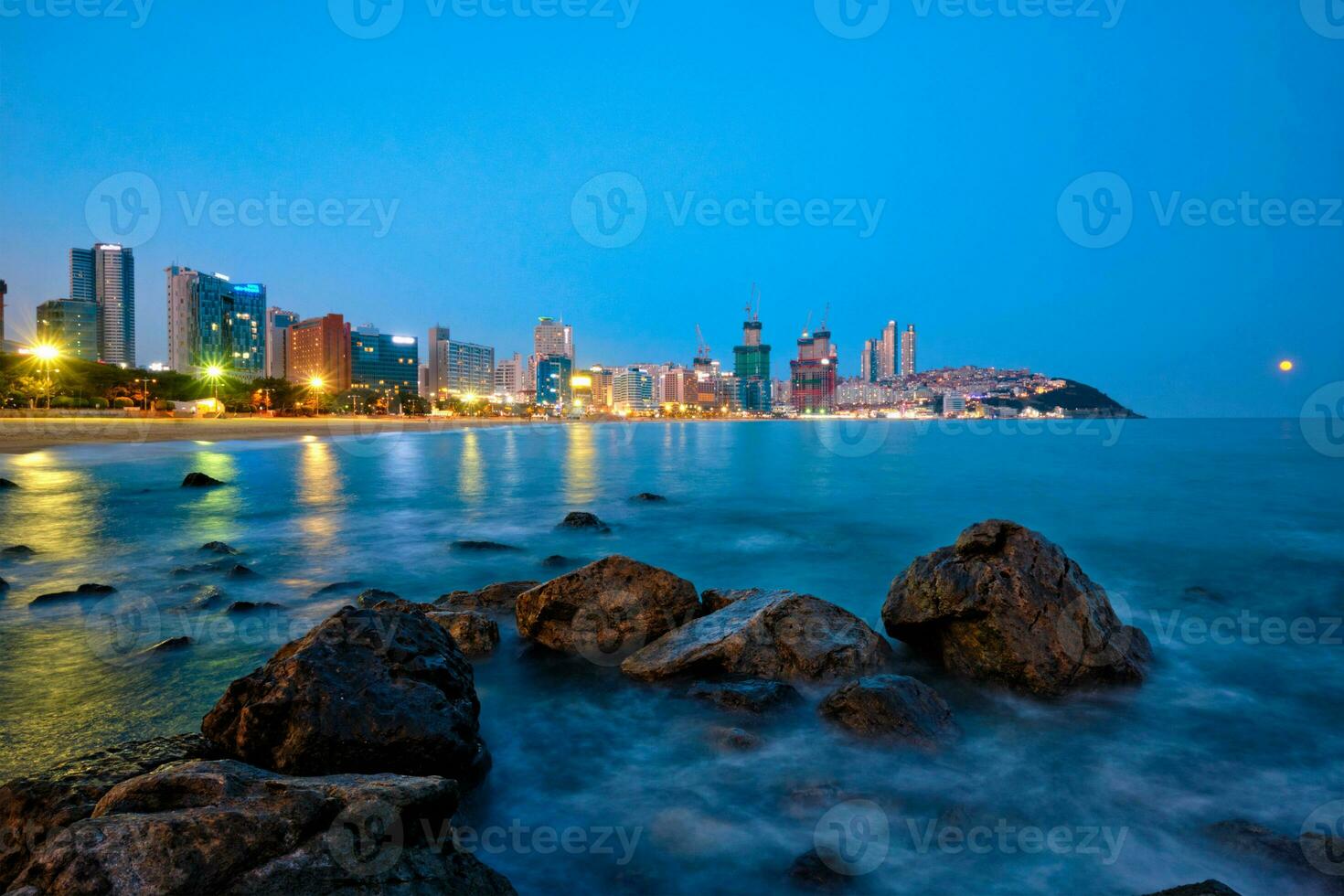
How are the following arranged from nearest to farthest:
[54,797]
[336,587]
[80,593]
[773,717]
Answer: [54,797], [773,717], [80,593], [336,587]

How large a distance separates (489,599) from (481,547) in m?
6.44

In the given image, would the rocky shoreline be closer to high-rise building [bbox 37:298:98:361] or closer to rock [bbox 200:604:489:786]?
rock [bbox 200:604:489:786]

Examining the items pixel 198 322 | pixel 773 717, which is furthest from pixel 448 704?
pixel 198 322

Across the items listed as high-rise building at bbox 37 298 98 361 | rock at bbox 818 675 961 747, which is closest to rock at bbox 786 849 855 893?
rock at bbox 818 675 961 747

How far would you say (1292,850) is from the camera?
4.79 m

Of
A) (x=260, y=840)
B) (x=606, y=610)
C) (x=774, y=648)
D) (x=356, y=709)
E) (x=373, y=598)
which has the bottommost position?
(x=373, y=598)

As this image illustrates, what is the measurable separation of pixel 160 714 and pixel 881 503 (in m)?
25.0

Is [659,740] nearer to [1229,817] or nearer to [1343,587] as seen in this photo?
[1229,817]

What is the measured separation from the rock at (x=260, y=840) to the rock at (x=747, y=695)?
3.32 m

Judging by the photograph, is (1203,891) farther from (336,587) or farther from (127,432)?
(127,432)

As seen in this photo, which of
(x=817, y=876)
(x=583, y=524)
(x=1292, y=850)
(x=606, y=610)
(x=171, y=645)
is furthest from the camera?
(x=583, y=524)

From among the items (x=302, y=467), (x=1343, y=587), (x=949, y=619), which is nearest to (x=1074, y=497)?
(x=1343, y=587)

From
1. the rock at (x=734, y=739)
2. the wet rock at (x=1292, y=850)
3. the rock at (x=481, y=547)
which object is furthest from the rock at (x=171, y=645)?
the wet rock at (x=1292, y=850)

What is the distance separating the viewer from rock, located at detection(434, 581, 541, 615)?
32.9 feet
